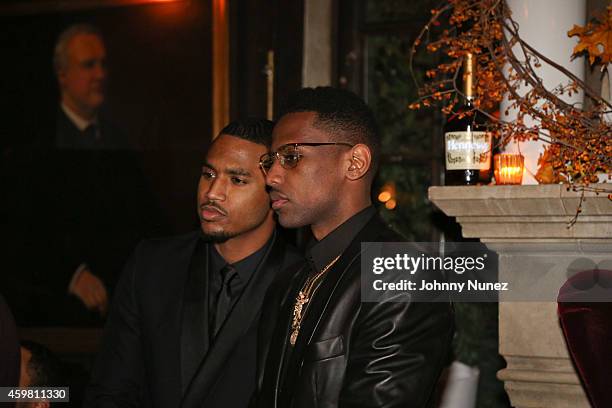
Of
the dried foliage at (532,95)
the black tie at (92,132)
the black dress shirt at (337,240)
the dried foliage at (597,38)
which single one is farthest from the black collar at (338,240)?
the black tie at (92,132)

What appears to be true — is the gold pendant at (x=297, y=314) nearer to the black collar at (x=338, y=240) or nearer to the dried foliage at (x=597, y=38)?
the black collar at (x=338, y=240)

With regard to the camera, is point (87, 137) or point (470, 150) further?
point (87, 137)

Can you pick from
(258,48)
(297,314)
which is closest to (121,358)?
(297,314)

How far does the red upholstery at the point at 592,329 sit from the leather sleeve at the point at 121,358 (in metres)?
1.48

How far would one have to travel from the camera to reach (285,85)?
434 centimetres

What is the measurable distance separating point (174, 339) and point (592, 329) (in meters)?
1.41

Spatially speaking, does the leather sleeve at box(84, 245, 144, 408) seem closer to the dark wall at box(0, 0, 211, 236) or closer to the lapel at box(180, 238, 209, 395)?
the lapel at box(180, 238, 209, 395)

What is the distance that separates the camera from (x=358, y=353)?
225 cm

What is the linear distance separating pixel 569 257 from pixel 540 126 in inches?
18.5

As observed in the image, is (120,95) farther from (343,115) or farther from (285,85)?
(343,115)

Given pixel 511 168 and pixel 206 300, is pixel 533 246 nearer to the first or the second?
pixel 511 168

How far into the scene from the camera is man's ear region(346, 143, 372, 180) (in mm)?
2576

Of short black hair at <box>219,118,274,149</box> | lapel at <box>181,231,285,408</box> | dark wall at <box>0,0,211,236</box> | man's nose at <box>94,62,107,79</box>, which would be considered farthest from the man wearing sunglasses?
man's nose at <box>94,62,107,79</box>

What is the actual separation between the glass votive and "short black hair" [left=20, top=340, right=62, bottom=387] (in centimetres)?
189
